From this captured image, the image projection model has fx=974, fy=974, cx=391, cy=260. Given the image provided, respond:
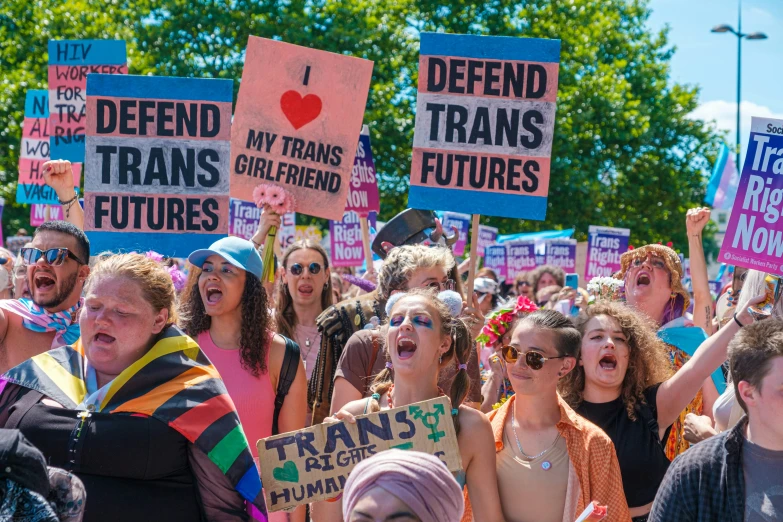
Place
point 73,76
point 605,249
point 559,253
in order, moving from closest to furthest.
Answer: point 73,76, point 605,249, point 559,253

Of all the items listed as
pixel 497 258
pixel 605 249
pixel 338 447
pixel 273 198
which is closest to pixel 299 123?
pixel 273 198

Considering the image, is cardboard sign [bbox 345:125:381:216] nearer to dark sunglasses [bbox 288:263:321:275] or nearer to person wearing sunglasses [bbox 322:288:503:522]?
dark sunglasses [bbox 288:263:321:275]

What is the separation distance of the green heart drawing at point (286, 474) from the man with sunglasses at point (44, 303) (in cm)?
152

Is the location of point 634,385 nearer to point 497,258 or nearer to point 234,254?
point 234,254

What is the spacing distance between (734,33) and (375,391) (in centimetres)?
2598

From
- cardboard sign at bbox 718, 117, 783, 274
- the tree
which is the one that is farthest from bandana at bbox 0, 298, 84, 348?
the tree

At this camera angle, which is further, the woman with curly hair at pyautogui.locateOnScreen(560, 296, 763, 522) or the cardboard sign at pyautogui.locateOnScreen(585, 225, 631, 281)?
the cardboard sign at pyautogui.locateOnScreen(585, 225, 631, 281)

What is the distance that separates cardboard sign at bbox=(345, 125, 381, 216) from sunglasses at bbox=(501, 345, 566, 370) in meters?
5.22

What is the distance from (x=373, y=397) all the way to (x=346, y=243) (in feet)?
29.0

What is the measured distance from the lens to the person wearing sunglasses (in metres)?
3.35

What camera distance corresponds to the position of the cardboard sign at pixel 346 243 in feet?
40.2

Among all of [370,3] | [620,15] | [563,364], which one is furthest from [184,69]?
[563,364]

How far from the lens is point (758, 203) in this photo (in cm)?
473

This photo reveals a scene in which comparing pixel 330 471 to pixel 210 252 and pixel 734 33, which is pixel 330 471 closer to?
pixel 210 252
